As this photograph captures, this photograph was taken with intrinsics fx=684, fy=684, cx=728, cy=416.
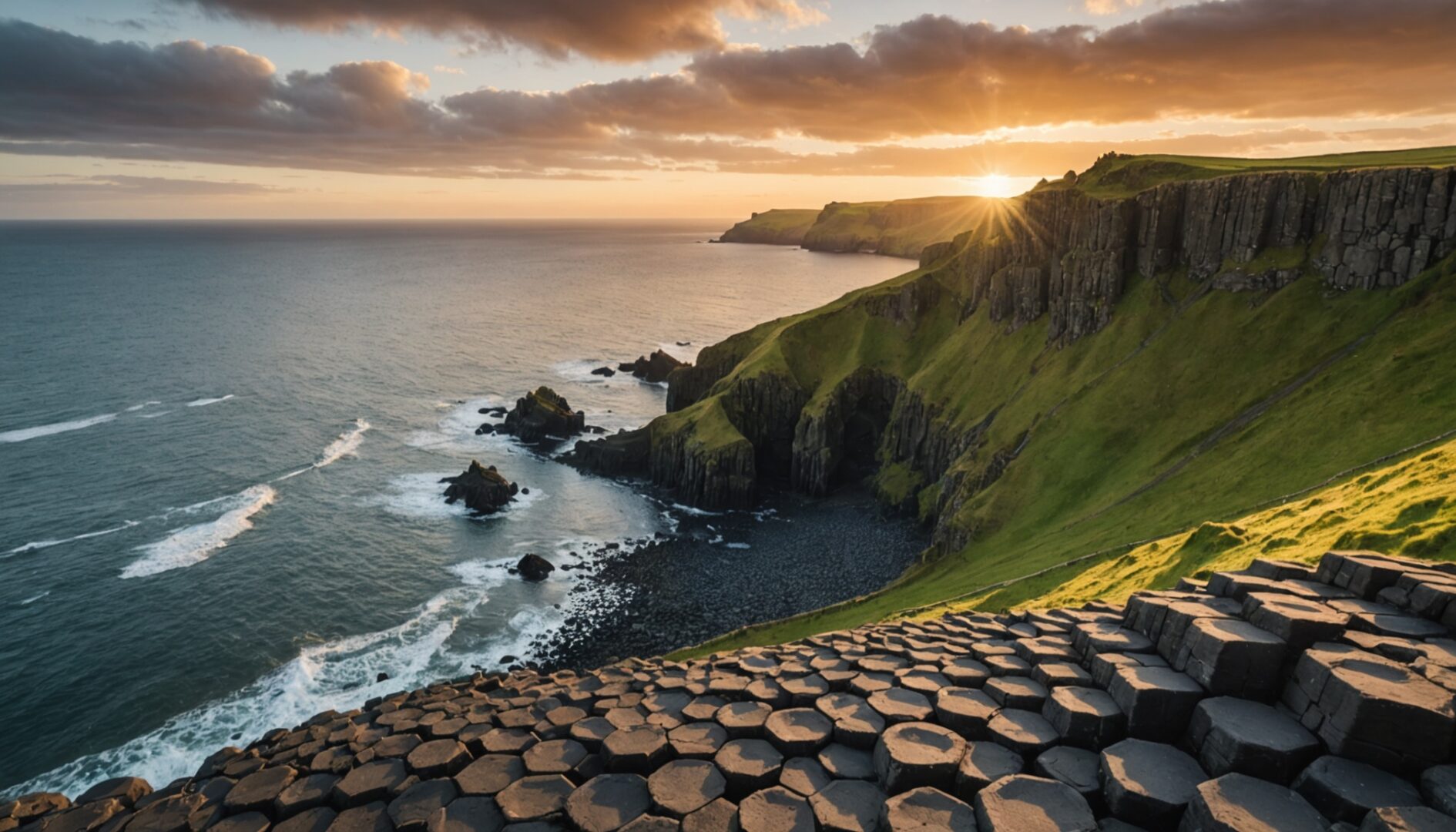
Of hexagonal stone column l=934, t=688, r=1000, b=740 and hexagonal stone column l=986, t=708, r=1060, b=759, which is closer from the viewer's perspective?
hexagonal stone column l=986, t=708, r=1060, b=759

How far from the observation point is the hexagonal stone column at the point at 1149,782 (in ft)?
37.1

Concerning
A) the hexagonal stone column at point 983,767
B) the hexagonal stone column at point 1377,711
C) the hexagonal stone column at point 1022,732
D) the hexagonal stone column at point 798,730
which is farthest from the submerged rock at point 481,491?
the hexagonal stone column at point 1377,711

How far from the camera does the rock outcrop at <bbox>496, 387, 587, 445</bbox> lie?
372 feet

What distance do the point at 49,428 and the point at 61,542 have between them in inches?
1790

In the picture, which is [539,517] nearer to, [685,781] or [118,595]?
[118,595]

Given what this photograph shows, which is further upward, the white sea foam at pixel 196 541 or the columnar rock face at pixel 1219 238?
the columnar rock face at pixel 1219 238

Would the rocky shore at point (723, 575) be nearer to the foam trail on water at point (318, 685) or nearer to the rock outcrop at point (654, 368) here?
the foam trail on water at point (318, 685)

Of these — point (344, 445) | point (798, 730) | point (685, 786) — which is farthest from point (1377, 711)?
point (344, 445)

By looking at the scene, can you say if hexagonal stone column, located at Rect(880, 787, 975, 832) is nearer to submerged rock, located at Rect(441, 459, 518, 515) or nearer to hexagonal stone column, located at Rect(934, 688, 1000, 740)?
hexagonal stone column, located at Rect(934, 688, 1000, 740)

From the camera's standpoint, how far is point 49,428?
99.8 meters

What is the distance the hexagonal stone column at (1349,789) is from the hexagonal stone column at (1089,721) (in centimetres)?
291

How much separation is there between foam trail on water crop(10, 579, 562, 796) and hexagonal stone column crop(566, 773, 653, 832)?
44663 millimetres

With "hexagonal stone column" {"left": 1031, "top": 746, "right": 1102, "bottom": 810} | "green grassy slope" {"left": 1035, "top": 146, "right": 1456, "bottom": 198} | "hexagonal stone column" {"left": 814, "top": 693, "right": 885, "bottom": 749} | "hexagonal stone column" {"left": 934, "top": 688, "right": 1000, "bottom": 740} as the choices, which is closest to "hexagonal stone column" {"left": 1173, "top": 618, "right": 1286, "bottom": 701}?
"hexagonal stone column" {"left": 1031, "top": 746, "right": 1102, "bottom": 810}

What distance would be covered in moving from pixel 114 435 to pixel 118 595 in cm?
5167
